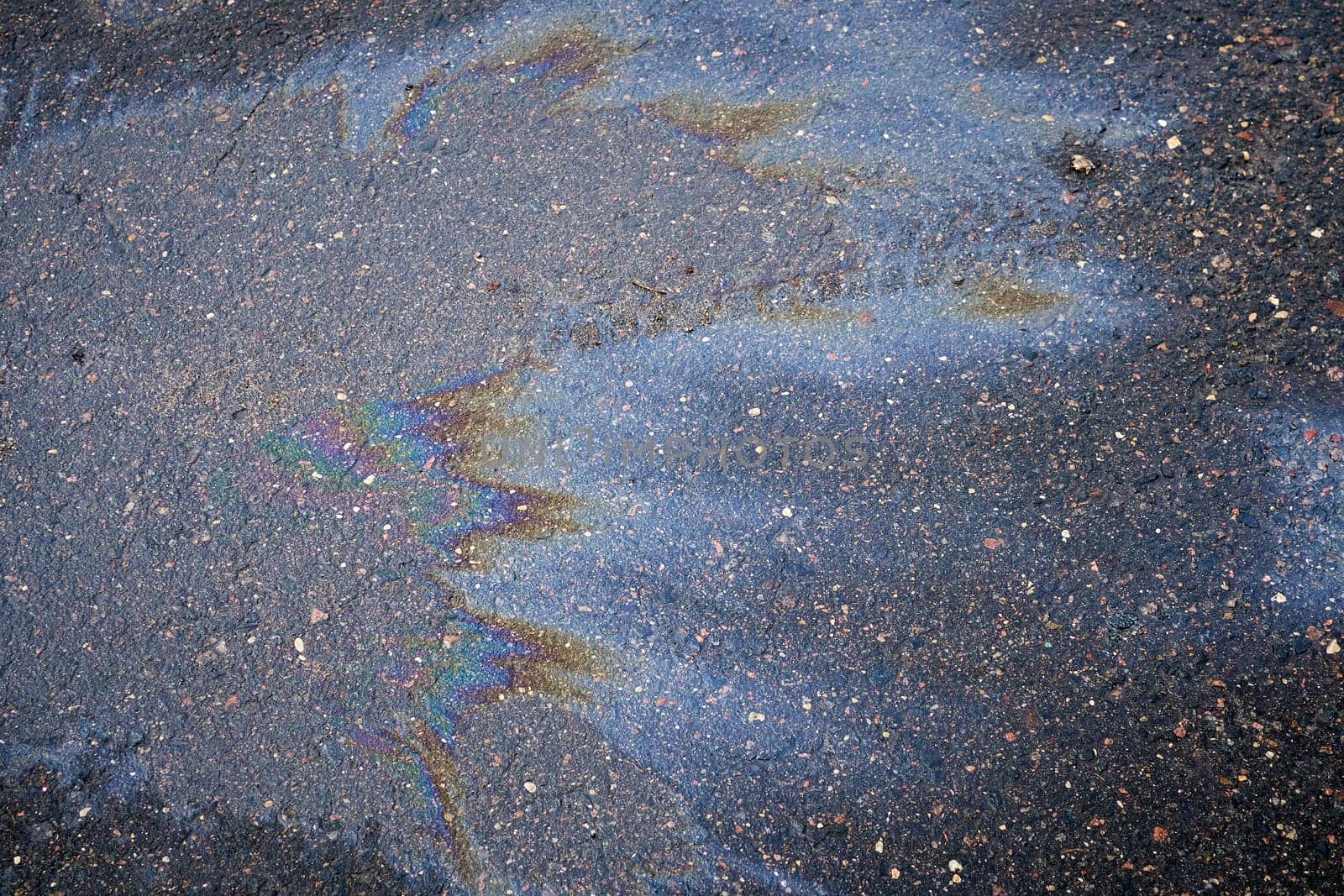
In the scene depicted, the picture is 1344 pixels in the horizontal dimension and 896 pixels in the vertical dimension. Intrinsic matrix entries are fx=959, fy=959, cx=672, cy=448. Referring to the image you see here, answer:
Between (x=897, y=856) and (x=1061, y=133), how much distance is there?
2412 mm

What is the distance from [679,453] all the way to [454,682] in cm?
94

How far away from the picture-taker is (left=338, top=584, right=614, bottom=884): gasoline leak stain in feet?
8.52

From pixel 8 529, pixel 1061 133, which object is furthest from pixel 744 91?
pixel 8 529

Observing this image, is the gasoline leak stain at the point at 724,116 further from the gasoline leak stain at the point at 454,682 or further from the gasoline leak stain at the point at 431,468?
the gasoline leak stain at the point at 454,682

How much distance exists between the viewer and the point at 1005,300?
308 centimetres

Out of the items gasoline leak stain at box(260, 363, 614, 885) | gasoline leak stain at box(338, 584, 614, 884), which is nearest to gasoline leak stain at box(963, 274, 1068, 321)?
gasoline leak stain at box(260, 363, 614, 885)

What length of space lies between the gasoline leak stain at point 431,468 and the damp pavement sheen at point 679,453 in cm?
2

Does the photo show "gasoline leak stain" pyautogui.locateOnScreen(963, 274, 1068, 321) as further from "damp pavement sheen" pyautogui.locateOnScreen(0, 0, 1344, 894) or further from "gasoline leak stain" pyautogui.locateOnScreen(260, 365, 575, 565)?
"gasoline leak stain" pyautogui.locateOnScreen(260, 365, 575, 565)

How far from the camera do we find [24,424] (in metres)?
3.09

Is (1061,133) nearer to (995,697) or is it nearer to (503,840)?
(995,697)

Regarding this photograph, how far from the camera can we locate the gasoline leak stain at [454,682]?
2598mm

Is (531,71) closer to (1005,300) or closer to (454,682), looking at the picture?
(1005,300)

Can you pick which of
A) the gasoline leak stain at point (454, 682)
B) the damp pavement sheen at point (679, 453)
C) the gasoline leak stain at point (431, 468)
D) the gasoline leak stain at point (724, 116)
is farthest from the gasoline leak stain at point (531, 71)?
the gasoline leak stain at point (454, 682)

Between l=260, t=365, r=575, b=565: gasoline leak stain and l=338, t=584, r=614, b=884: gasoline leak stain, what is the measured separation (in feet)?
0.78
